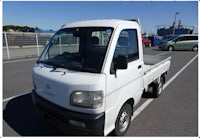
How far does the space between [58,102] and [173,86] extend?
15.9 feet

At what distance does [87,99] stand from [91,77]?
0.99ft

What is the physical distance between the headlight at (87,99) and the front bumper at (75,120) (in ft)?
0.45

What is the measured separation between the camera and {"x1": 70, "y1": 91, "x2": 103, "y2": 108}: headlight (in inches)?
105

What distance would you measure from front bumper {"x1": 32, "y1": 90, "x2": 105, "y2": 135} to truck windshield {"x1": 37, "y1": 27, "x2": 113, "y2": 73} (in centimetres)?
62

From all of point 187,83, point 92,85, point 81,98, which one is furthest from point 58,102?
point 187,83

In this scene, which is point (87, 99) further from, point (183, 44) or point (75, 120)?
point (183, 44)

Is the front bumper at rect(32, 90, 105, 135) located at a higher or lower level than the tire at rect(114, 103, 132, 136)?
higher

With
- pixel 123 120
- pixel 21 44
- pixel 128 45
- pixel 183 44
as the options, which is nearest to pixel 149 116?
pixel 123 120

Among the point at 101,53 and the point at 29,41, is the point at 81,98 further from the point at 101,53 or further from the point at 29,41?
the point at 29,41

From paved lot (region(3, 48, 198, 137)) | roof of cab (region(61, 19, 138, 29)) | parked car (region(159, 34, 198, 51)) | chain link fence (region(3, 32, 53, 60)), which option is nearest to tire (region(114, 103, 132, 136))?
paved lot (region(3, 48, 198, 137))

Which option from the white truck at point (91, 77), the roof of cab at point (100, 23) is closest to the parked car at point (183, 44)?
the white truck at point (91, 77)

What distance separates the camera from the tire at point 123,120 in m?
3.29

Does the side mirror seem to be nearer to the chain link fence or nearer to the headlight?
the headlight

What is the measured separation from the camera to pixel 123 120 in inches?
137
